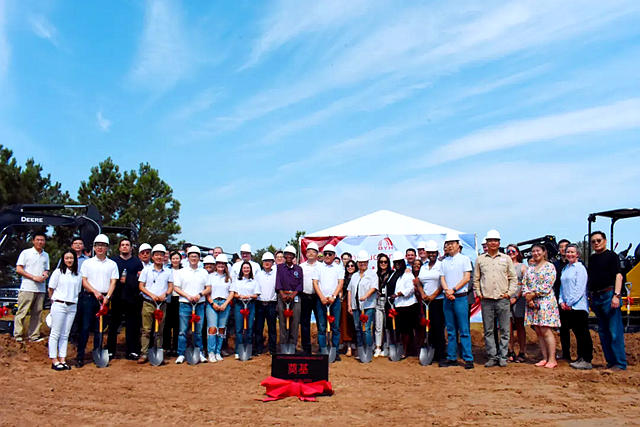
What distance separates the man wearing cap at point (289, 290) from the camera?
27.3 feet

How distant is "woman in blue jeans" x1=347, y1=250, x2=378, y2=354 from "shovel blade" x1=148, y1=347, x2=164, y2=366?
3060 millimetres

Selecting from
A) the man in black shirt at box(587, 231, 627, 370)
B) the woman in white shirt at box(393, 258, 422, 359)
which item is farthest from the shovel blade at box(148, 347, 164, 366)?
the man in black shirt at box(587, 231, 627, 370)

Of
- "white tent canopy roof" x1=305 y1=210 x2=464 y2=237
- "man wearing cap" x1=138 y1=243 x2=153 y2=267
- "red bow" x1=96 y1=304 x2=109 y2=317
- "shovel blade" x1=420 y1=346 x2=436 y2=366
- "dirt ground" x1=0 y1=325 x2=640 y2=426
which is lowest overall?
"dirt ground" x1=0 y1=325 x2=640 y2=426

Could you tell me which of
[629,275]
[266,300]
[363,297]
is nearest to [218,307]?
[266,300]

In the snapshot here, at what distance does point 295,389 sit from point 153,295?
3057 millimetres

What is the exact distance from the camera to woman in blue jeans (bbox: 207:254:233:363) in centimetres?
817

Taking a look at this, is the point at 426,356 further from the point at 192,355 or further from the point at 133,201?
the point at 133,201

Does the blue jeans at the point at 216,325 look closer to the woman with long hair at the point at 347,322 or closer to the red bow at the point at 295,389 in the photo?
the woman with long hair at the point at 347,322

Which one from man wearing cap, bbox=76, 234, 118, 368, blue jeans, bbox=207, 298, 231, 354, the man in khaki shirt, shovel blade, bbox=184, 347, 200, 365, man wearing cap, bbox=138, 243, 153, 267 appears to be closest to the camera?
the man in khaki shirt

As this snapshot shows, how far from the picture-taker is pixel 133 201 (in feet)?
80.7

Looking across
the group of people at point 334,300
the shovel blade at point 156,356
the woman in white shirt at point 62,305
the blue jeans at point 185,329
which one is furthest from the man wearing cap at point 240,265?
the woman in white shirt at point 62,305

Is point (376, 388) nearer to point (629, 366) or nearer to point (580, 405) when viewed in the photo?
point (580, 405)

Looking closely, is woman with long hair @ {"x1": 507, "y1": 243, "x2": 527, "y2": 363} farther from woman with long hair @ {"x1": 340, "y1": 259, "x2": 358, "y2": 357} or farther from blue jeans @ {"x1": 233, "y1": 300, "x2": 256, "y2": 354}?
blue jeans @ {"x1": 233, "y1": 300, "x2": 256, "y2": 354}

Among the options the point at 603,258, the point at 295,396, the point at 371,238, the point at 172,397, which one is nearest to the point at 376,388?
the point at 295,396
